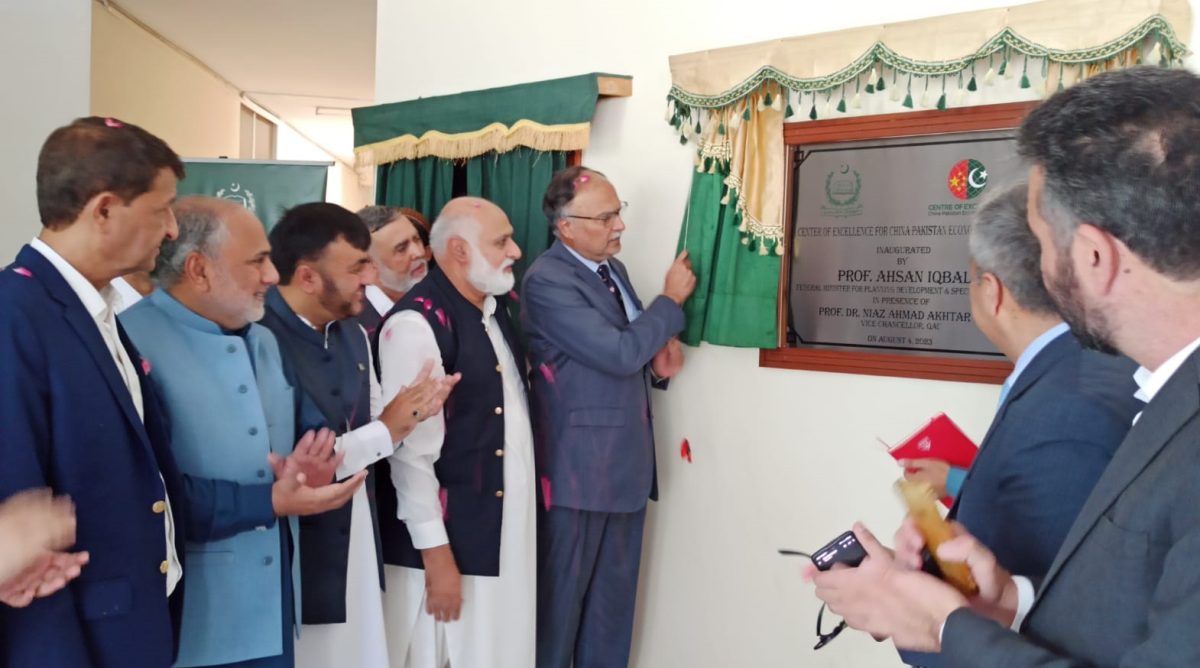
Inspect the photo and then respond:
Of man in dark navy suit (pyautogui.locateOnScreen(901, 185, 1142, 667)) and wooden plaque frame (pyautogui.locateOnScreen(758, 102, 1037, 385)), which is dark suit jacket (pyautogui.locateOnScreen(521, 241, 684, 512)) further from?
man in dark navy suit (pyautogui.locateOnScreen(901, 185, 1142, 667))

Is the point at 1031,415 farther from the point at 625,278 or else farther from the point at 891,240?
the point at 625,278

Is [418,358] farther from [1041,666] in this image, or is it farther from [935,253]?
[1041,666]

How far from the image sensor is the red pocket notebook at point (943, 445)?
208 centimetres

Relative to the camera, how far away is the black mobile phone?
1340mm

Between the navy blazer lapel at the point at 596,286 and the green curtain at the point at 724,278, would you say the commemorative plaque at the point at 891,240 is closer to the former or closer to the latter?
the green curtain at the point at 724,278

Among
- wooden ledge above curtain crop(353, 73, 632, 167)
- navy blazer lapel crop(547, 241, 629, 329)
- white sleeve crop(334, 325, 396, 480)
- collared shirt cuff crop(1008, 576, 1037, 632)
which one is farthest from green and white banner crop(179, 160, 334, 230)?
collared shirt cuff crop(1008, 576, 1037, 632)

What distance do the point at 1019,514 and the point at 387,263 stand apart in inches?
101

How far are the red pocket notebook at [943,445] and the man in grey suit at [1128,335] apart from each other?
98 centimetres

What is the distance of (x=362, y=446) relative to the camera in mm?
2311

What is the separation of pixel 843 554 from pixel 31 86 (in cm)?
544

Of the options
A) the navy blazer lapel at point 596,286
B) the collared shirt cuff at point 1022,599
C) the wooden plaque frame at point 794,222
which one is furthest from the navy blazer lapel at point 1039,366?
the navy blazer lapel at point 596,286

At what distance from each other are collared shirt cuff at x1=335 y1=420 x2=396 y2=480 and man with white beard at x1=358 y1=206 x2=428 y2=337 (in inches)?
47.4

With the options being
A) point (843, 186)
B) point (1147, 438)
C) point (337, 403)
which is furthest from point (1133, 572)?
point (843, 186)

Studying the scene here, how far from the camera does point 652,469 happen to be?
3107 mm
